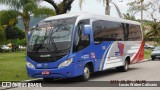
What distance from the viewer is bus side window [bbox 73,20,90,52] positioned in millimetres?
15229

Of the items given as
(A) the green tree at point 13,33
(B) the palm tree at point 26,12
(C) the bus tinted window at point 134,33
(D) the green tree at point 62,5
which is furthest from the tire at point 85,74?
(A) the green tree at point 13,33

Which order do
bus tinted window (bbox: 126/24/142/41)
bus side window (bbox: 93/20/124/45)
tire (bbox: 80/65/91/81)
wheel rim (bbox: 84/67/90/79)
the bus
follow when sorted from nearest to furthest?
1. the bus
2. tire (bbox: 80/65/91/81)
3. wheel rim (bbox: 84/67/90/79)
4. bus side window (bbox: 93/20/124/45)
5. bus tinted window (bbox: 126/24/142/41)

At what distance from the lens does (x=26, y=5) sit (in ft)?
132

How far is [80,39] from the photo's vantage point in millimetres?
15516

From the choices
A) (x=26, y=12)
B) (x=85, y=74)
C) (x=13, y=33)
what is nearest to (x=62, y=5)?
(x=85, y=74)

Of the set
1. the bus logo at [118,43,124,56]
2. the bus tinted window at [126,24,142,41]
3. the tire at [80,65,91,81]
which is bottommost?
the tire at [80,65,91,81]

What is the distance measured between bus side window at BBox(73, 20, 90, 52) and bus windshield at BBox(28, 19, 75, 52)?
0.34 metres

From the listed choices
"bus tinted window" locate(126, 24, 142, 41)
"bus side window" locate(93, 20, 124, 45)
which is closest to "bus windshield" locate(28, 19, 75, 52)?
"bus side window" locate(93, 20, 124, 45)

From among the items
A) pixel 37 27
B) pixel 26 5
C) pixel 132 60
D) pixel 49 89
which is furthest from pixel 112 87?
pixel 26 5

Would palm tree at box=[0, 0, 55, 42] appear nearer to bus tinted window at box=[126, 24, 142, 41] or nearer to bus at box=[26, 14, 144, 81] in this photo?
bus tinted window at box=[126, 24, 142, 41]

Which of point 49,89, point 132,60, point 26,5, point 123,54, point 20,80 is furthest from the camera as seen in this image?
point 26,5

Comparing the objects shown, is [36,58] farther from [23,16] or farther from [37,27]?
[23,16]

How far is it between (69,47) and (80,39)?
3.00ft

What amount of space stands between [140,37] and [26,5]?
1968cm
